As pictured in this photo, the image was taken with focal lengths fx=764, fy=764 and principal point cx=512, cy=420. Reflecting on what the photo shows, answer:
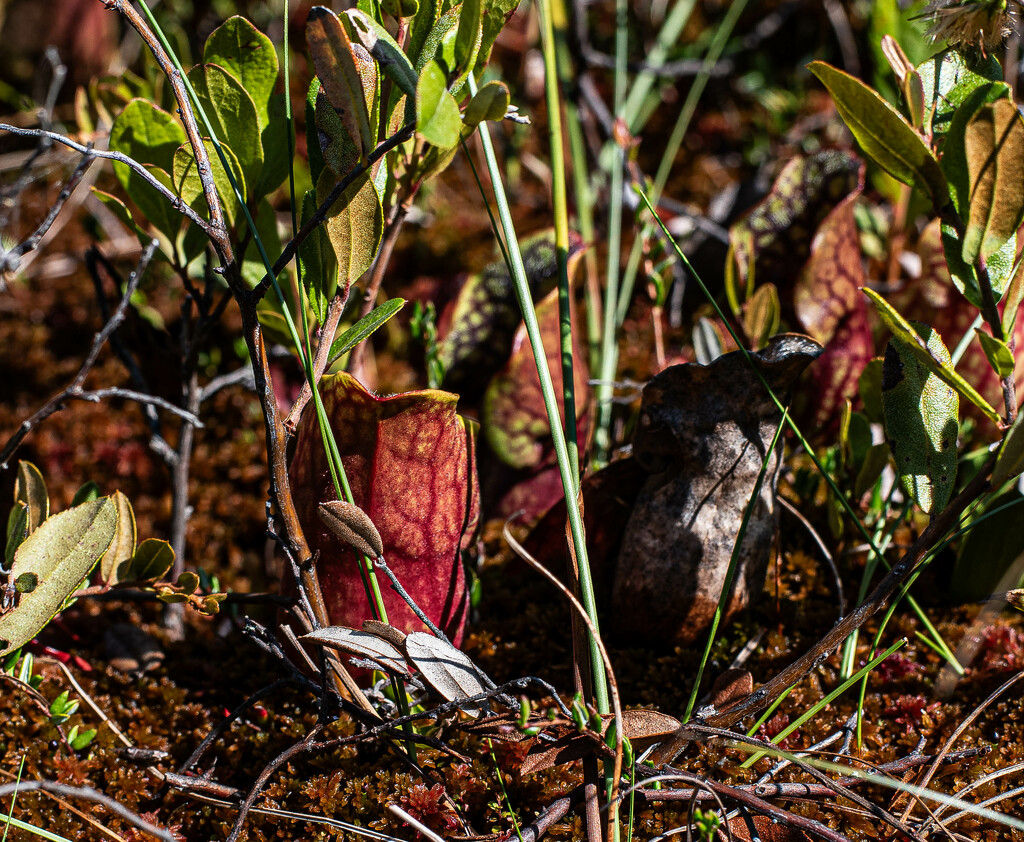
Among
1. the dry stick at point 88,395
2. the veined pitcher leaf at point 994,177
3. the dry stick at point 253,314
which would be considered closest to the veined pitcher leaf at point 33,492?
the dry stick at point 88,395

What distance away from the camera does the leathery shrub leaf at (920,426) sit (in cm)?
84

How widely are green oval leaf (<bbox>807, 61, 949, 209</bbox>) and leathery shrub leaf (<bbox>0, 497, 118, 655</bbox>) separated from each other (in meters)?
0.91

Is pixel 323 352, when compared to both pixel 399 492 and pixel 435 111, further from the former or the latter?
pixel 435 111

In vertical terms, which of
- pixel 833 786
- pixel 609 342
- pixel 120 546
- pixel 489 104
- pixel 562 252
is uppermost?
pixel 489 104

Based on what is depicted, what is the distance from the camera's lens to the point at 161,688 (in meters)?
1.11

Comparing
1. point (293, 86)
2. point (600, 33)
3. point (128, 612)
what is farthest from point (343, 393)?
point (600, 33)

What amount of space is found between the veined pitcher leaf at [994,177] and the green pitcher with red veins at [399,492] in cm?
56

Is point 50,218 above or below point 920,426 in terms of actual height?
above

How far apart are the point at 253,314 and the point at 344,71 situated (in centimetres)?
26

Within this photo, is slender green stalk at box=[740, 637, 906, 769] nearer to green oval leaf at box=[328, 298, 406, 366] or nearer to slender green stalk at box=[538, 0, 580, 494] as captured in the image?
slender green stalk at box=[538, 0, 580, 494]

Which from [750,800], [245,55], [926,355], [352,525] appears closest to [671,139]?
[245,55]

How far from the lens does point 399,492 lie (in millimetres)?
932

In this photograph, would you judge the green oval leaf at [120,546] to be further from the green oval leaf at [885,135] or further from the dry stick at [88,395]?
the green oval leaf at [885,135]

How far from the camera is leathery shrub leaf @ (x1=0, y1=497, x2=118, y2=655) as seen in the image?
874mm
